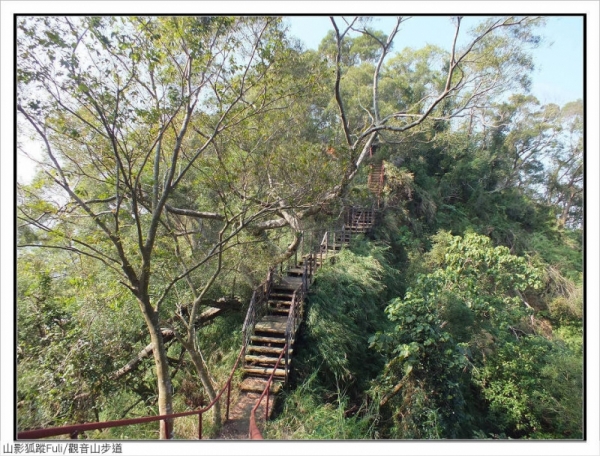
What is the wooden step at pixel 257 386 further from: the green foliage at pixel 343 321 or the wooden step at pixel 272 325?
the wooden step at pixel 272 325

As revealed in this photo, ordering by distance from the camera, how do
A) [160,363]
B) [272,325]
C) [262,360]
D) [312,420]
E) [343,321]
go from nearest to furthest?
[160,363]
[312,420]
[262,360]
[272,325]
[343,321]

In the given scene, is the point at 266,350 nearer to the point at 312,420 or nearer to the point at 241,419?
the point at 241,419

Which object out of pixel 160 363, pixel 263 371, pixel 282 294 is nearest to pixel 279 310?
pixel 282 294

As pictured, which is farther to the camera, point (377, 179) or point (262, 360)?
point (377, 179)

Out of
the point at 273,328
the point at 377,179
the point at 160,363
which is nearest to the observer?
the point at 160,363

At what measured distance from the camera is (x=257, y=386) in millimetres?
5602

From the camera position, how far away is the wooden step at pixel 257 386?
550 cm

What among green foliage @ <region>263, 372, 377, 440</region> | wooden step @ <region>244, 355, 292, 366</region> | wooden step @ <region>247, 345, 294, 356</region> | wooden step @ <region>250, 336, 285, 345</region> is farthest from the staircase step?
green foliage @ <region>263, 372, 377, 440</region>

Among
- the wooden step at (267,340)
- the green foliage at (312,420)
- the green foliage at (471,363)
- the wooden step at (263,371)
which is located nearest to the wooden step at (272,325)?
the wooden step at (267,340)

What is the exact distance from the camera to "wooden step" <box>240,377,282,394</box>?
5504mm

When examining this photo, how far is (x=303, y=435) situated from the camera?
439 cm

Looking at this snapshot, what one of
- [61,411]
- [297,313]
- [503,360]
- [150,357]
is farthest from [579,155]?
[61,411]

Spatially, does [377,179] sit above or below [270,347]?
above

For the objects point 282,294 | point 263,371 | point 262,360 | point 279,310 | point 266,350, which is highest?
point 282,294
